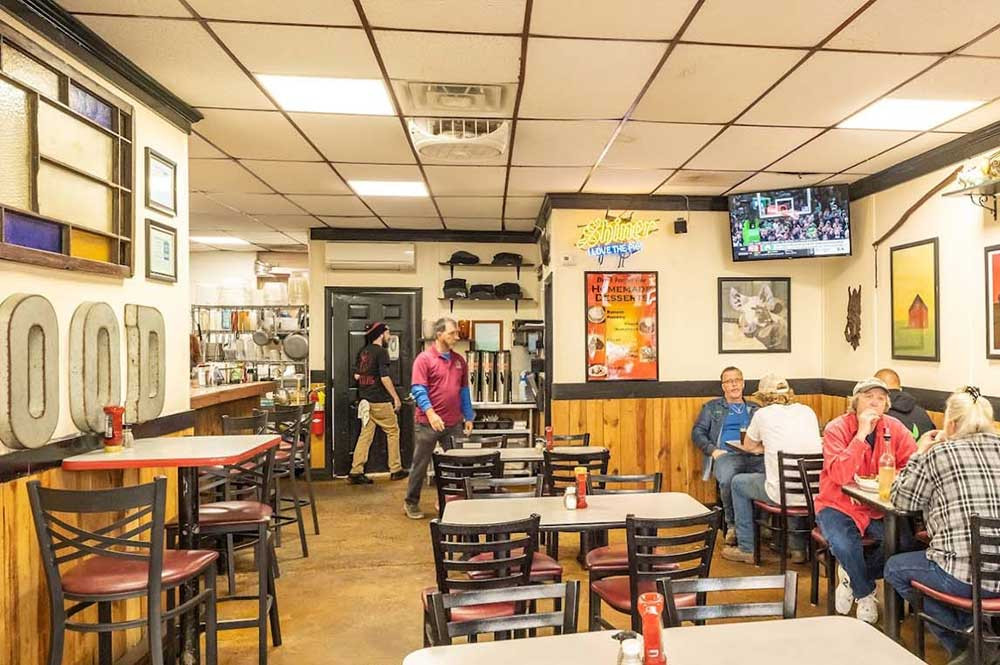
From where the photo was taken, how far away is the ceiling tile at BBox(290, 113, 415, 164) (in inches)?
166

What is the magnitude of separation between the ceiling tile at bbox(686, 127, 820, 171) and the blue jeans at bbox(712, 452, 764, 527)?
2311 mm

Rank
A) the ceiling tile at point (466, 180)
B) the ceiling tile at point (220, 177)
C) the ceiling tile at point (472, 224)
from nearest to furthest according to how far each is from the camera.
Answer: the ceiling tile at point (220, 177) < the ceiling tile at point (466, 180) < the ceiling tile at point (472, 224)

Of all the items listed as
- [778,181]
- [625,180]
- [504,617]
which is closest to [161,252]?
[504,617]

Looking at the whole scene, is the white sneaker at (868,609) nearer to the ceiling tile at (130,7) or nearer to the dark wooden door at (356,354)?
the ceiling tile at (130,7)

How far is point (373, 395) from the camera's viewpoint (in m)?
7.85

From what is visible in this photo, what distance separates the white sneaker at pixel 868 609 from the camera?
3586 mm

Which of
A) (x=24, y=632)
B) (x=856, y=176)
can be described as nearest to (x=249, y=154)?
(x=24, y=632)

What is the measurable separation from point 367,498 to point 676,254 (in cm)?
403

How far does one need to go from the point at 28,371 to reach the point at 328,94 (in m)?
2.08

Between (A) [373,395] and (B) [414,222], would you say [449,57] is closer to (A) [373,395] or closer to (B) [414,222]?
(B) [414,222]

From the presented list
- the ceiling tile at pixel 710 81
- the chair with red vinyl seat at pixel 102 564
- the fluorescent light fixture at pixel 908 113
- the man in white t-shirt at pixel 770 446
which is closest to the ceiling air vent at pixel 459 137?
the ceiling tile at pixel 710 81

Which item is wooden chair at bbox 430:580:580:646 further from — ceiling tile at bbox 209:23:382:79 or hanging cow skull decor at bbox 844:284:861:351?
hanging cow skull decor at bbox 844:284:861:351

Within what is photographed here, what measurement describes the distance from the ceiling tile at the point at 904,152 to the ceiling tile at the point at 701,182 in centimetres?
89

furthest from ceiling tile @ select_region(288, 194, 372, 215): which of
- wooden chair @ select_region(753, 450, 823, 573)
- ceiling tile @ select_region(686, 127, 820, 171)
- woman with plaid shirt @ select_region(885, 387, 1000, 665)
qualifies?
woman with plaid shirt @ select_region(885, 387, 1000, 665)
